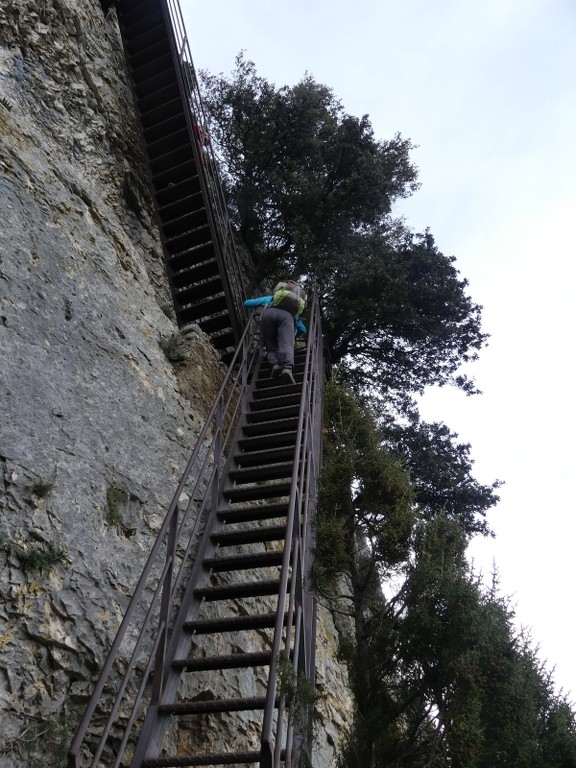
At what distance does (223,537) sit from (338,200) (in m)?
10.4

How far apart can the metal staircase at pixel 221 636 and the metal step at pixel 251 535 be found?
1cm

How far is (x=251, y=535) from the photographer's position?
5.90 metres

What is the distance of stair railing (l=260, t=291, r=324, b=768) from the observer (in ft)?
13.0

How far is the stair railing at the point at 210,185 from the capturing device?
414 inches

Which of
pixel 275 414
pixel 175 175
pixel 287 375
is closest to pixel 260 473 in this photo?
pixel 275 414

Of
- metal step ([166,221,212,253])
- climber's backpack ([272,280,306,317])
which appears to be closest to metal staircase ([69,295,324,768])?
climber's backpack ([272,280,306,317])

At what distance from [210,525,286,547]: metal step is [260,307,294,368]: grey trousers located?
303 centimetres

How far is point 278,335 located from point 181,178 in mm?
3919

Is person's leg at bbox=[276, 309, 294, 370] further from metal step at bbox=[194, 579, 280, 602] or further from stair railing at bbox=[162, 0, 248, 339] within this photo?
metal step at bbox=[194, 579, 280, 602]

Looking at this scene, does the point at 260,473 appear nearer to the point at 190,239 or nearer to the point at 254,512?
the point at 254,512

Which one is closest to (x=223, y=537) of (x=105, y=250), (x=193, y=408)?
(x=193, y=408)

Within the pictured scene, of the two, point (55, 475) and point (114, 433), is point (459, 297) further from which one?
point (55, 475)

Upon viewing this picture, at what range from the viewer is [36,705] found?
452 centimetres

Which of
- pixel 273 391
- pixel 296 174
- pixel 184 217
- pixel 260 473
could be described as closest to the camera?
pixel 260 473
